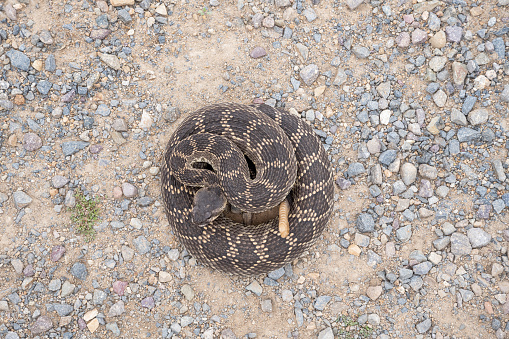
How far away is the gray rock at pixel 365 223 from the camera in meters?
5.70

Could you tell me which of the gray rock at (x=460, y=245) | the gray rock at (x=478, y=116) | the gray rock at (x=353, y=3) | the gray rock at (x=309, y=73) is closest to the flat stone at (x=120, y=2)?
the gray rock at (x=309, y=73)

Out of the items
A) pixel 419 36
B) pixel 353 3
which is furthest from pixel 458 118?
pixel 353 3

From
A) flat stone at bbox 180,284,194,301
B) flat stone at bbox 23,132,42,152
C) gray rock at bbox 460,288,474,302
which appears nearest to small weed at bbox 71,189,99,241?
flat stone at bbox 23,132,42,152

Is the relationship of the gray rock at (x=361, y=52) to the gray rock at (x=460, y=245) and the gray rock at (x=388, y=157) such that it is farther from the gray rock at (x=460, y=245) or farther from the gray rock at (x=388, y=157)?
the gray rock at (x=460, y=245)

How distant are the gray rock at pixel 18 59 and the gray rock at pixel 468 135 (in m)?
6.40

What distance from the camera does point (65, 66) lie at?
235 inches

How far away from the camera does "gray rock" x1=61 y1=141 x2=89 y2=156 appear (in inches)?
230

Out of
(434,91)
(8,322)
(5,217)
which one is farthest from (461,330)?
(5,217)

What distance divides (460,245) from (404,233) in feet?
2.51

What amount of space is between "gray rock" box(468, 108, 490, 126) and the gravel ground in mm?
20

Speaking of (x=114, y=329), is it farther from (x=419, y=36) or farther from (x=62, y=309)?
(x=419, y=36)

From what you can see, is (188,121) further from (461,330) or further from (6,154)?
(461,330)

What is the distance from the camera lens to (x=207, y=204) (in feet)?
16.4

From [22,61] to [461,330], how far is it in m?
7.30
